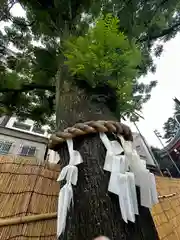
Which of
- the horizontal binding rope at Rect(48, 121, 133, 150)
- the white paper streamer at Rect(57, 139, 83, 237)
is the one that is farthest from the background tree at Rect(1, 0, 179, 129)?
the white paper streamer at Rect(57, 139, 83, 237)

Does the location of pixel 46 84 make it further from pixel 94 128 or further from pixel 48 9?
pixel 94 128

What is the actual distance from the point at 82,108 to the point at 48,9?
4.92 feet

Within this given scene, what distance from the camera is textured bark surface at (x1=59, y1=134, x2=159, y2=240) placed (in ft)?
1.92

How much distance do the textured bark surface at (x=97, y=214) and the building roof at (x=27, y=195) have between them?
1.51 feet

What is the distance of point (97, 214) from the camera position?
2.03 ft

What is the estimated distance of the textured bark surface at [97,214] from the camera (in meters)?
0.58

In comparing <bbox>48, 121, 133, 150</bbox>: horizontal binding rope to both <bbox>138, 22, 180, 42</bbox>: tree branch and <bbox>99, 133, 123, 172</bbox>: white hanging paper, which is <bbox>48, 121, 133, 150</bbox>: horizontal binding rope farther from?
<bbox>138, 22, 180, 42</bbox>: tree branch

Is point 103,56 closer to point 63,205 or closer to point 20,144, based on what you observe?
point 63,205

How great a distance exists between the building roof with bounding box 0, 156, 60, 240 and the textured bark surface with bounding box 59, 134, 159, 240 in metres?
0.46

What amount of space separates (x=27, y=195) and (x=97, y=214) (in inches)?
26.8

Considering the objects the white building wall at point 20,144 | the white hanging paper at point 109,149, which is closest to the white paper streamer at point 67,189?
the white hanging paper at point 109,149

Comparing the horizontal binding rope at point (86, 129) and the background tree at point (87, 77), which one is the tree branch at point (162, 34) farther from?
the horizontal binding rope at point (86, 129)

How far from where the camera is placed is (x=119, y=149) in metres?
0.78

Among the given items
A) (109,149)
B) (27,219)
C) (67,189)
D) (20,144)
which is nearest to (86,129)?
(109,149)
